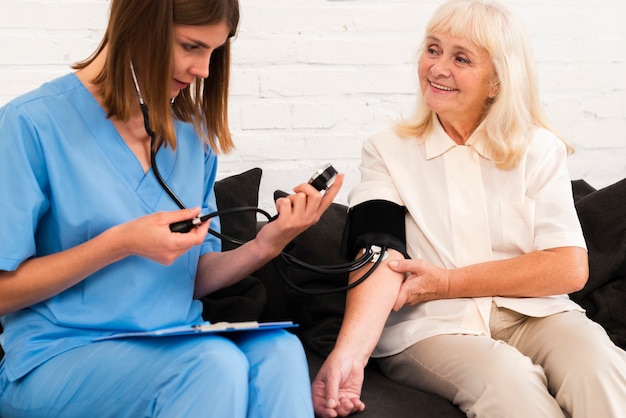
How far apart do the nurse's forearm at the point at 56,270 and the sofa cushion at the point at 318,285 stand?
2.06 ft

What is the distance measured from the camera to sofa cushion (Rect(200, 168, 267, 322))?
77.9 inches

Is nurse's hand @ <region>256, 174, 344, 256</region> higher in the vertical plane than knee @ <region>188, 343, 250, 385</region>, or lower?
higher

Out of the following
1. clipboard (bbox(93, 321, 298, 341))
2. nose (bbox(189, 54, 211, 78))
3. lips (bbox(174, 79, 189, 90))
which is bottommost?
clipboard (bbox(93, 321, 298, 341))

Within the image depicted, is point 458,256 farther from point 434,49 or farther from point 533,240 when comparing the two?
point 434,49

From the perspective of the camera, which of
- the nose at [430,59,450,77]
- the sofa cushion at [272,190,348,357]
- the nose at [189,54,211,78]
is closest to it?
the nose at [189,54,211,78]

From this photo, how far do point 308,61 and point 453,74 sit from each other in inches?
20.8

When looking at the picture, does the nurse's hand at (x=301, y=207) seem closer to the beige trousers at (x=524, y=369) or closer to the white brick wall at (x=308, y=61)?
the beige trousers at (x=524, y=369)

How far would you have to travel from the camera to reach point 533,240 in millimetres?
1955

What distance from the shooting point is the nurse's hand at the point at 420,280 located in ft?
6.22

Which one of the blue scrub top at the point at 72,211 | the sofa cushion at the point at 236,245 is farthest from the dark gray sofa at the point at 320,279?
the blue scrub top at the point at 72,211

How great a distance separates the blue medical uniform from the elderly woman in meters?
0.34

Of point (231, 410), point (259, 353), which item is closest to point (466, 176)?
point (259, 353)

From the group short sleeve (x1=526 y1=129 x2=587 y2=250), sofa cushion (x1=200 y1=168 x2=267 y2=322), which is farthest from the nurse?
short sleeve (x1=526 y1=129 x2=587 y2=250)

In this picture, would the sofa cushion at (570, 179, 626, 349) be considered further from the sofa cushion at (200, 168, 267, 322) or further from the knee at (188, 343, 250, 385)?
the knee at (188, 343, 250, 385)
